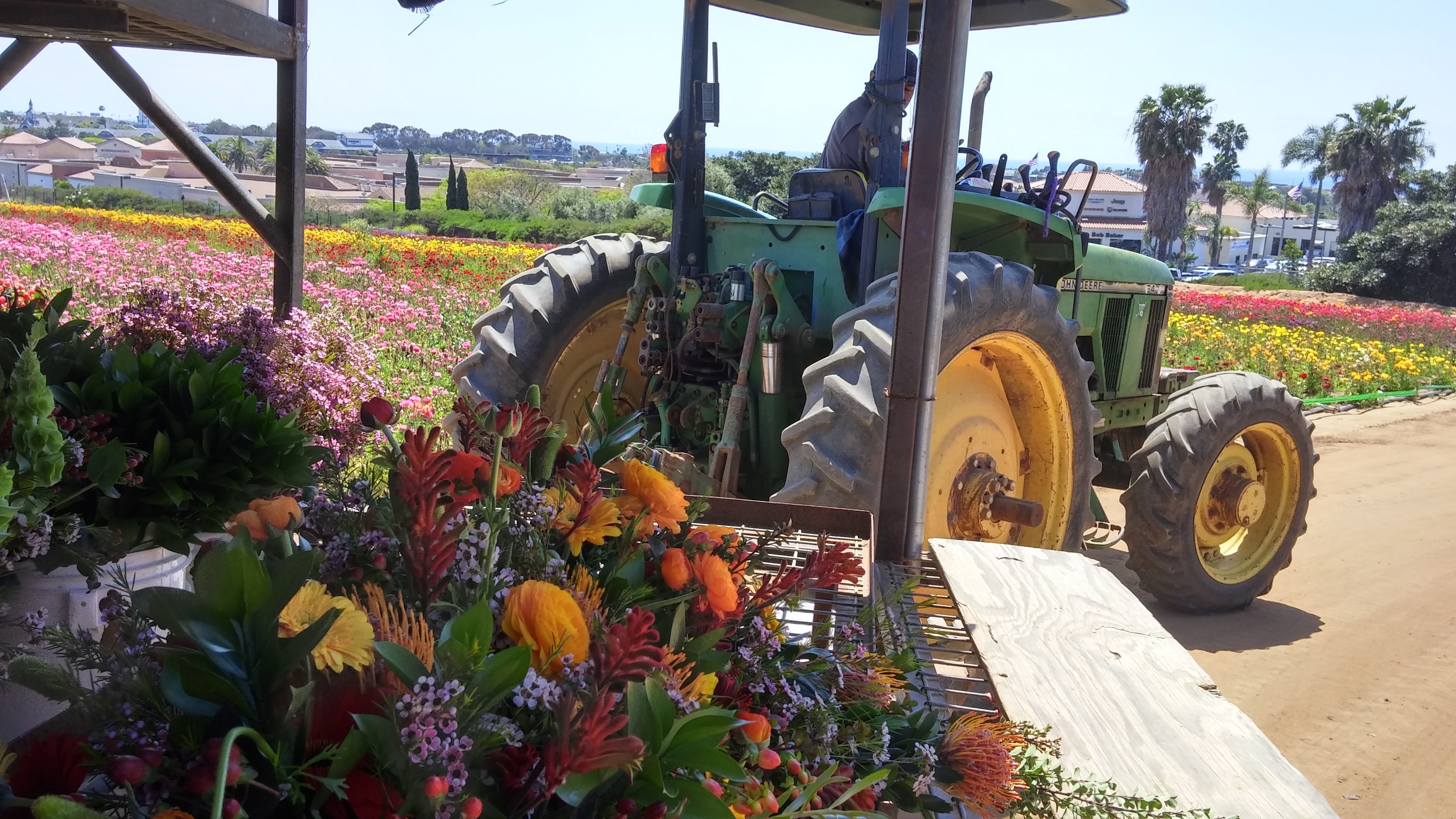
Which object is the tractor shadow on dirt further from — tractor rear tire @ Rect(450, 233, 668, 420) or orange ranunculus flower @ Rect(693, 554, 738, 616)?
orange ranunculus flower @ Rect(693, 554, 738, 616)

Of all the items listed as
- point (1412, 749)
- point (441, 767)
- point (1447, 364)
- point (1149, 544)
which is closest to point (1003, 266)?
point (1149, 544)

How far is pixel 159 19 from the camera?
84.9 inches

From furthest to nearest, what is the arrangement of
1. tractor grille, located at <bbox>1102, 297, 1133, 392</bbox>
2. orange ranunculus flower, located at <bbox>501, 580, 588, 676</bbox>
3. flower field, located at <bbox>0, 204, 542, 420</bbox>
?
tractor grille, located at <bbox>1102, 297, 1133, 392</bbox> < flower field, located at <bbox>0, 204, 542, 420</bbox> < orange ranunculus flower, located at <bbox>501, 580, 588, 676</bbox>

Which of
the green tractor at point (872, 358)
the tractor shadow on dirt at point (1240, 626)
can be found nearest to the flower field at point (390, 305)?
the green tractor at point (872, 358)

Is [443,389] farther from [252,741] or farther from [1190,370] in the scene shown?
[252,741]

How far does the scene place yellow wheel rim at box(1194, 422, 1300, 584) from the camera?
5.08m

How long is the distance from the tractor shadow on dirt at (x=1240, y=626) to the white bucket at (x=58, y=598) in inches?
160

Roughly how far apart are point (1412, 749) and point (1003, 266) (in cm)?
232

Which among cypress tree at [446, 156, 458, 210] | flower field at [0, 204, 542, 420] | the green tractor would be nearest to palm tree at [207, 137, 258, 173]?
cypress tree at [446, 156, 458, 210]

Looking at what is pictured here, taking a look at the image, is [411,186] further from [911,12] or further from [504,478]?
[504,478]

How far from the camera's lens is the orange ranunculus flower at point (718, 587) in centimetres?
117

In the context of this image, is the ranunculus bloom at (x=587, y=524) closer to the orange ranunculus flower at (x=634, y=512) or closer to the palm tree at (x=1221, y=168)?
the orange ranunculus flower at (x=634, y=512)

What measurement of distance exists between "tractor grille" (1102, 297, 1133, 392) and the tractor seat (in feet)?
6.81

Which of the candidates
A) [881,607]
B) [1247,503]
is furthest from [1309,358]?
[881,607]
